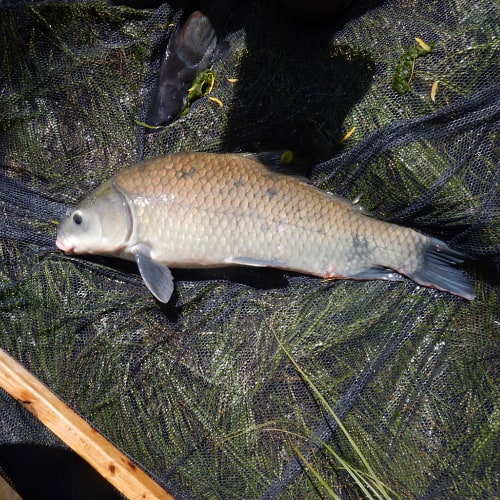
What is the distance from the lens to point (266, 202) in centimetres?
173

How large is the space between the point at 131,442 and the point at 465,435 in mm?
1166

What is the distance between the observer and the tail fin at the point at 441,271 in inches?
69.9

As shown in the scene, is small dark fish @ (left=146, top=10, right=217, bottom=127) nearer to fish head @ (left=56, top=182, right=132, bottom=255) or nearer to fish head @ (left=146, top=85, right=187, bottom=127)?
fish head @ (left=146, top=85, right=187, bottom=127)

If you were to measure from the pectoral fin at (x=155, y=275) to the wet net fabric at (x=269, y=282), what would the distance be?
14cm

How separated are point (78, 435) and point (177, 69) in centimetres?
133

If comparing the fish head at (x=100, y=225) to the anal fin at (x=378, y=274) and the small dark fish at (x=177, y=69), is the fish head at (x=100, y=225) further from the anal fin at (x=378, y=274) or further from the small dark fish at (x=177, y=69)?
the anal fin at (x=378, y=274)

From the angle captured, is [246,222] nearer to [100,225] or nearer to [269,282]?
[269,282]

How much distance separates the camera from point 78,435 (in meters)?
1.56

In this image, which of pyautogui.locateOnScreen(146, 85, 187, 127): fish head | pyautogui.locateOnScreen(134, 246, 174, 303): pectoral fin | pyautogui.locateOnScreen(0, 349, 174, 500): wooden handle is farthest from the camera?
pyautogui.locateOnScreen(146, 85, 187, 127): fish head

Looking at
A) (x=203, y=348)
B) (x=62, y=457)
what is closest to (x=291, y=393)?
(x=203, y=348)

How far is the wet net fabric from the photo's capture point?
5.70ft

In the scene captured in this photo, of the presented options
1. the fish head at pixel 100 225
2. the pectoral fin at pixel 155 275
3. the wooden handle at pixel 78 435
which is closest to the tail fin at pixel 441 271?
the pectoral fin at pixel 155 275

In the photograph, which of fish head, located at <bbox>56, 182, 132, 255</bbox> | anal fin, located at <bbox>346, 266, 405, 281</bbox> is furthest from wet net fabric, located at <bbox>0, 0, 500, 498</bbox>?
fish head, located at <bbox>56, 182, 132, 255</bbox>

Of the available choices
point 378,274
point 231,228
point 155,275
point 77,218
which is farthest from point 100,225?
point 378,274
